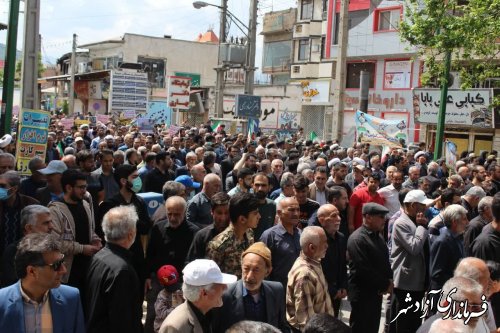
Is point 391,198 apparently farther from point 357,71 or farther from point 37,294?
point 357,71

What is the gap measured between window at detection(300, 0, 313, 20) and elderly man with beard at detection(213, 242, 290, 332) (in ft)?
138

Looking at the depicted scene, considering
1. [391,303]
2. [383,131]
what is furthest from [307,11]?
[391,303]

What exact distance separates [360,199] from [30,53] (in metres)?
5.87

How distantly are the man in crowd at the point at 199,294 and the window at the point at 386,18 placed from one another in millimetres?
32171

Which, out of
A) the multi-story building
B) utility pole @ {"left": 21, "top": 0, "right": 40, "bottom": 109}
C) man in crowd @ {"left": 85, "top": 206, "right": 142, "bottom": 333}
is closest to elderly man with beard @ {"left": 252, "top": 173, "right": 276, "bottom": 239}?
man in crowd @ {"left": 85, "top": 206, "right": 142, "bottom": 333}

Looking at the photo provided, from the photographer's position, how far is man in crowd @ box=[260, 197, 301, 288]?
602 cm

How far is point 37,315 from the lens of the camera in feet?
12.9

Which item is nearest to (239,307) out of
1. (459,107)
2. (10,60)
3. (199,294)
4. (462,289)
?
(199,294)

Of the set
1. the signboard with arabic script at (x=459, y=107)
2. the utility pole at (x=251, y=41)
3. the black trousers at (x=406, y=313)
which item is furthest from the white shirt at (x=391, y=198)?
the signboard with arabic script at (x=459, y=107)

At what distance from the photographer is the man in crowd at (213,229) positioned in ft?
19.0

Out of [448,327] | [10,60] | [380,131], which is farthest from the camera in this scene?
[380,131]

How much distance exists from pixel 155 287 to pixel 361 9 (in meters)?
33.4

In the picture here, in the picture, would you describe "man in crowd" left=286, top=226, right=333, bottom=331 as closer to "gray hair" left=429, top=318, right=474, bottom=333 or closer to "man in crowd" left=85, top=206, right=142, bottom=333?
"man in crowd" left=85, top=206, right=142, bottom=333

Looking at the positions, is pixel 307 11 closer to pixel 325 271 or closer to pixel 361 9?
pixel 361 9
